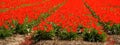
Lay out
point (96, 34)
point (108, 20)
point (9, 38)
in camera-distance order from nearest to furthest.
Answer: point (96, 34) < point (9, 38) < point (108, 20)

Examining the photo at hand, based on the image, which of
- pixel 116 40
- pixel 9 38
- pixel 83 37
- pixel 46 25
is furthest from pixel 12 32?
pixel 116 40

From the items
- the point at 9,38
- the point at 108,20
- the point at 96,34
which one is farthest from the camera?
the point at 108,20

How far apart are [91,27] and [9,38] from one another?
383 centimetres

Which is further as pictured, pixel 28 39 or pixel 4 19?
pixel 4 19

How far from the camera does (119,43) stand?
543 inches

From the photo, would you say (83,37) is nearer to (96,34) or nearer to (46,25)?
(96,34)

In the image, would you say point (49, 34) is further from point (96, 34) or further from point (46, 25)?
point (96, 34)

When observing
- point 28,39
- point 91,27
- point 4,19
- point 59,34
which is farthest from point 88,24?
point 4,19

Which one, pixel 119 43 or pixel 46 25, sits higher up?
pixel 46 25

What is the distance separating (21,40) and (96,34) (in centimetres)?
346

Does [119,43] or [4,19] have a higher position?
[4,19]

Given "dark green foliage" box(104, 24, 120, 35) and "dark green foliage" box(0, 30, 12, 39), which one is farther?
"dark green foliage" box(104, 24, 120, 35)

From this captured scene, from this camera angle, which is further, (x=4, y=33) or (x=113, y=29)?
(x=113, y=29)

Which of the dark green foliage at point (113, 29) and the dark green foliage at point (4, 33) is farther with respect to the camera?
the dark green foliage at point (113, 29)
